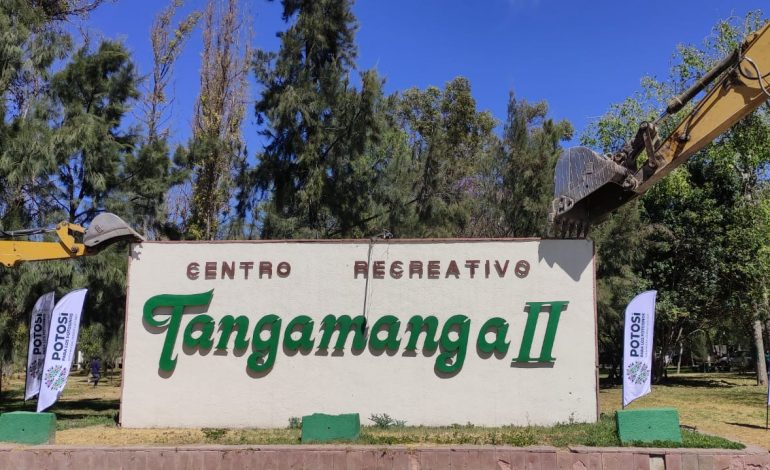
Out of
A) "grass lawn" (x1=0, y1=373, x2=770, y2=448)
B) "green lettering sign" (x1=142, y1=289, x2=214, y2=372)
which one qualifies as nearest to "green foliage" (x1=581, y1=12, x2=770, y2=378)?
"grass lawn" (x1=0, y1=373, x2=770, y2=448)

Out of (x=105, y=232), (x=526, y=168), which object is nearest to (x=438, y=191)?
(x=526, y=168)

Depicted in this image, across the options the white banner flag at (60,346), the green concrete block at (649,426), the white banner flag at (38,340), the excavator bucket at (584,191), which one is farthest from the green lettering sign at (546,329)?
the white banner flag at (38,340)

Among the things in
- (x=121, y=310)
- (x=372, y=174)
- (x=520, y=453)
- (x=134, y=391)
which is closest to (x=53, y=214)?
(x=121, y=310)

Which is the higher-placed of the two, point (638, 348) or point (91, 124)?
point (91, 124)

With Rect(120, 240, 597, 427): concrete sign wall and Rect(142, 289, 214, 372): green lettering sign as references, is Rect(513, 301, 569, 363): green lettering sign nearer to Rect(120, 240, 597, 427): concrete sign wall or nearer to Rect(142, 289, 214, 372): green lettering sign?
Rect(120, 240, 597, 427): concrete sign wall

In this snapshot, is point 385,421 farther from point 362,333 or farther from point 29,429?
point 29,429

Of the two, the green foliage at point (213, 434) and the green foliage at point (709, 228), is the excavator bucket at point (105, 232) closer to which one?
the green foliage at point (213, 434)

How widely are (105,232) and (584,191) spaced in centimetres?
894

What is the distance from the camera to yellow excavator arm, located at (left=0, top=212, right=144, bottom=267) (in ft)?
37.8

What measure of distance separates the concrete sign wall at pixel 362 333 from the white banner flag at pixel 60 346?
969mm

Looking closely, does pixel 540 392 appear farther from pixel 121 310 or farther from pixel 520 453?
pixel 121 310

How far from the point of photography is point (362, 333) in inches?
445

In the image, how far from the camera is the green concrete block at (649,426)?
8.35 metres

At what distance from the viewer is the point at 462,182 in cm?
2155
